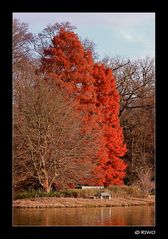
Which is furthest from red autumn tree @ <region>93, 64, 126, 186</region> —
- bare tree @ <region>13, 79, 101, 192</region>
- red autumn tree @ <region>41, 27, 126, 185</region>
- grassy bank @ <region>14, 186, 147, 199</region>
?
bare tree @ <region>13, 79, 101, 192</region>

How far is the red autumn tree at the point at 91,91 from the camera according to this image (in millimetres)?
16391

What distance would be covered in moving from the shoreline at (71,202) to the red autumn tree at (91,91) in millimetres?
1742

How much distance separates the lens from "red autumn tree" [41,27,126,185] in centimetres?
1639

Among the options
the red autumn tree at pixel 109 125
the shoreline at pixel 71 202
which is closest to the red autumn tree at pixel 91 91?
the red autumn tree at pixel 109 125

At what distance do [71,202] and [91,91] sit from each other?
441 centimetres

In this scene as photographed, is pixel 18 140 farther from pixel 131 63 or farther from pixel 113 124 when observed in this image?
pixel 131 63

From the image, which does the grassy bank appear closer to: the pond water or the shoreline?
the shoreline

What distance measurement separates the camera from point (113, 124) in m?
18.0

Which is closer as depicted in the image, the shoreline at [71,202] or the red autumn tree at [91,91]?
the shoreline at [71,202]

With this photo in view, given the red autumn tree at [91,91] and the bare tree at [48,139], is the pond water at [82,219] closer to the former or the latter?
the bare tree at [48,139]
